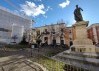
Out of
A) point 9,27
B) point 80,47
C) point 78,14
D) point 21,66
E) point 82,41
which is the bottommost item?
point 21,66

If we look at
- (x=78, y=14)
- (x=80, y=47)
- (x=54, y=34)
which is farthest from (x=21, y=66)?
(x=54, y=34)

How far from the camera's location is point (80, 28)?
35.9 feet

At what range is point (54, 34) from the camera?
→ 33719 millimetres

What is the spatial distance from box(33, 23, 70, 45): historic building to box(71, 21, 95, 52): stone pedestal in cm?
2101

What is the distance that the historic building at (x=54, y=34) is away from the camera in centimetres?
3241

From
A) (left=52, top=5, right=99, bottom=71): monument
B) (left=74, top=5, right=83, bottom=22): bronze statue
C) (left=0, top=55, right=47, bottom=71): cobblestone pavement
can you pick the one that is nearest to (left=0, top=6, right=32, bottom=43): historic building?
(left=52, top=5, right=99, bottom=71): monument

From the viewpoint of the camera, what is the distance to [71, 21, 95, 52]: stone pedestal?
9.79 m

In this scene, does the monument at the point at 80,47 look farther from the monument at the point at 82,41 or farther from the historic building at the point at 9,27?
the historic building at the point at 9,27

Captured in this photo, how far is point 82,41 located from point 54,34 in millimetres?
23406

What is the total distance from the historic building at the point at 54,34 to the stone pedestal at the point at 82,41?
21.0 m

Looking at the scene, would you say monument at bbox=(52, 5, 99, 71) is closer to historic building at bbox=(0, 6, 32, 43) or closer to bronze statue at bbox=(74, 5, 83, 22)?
bronze statue at bbox=(74, 5, 83, 22)

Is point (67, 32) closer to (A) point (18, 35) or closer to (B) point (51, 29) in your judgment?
(B) point (51, 29)

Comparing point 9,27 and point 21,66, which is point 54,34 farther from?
point 21,66

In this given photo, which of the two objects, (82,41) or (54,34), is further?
(54,34)
